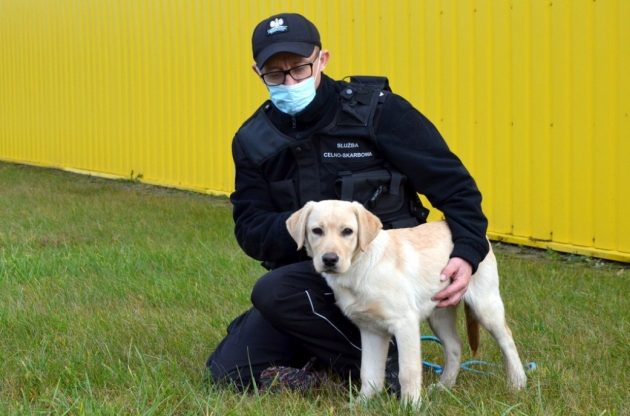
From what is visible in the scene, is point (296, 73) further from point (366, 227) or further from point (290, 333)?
point (290, 333)

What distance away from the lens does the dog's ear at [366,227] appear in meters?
3.90

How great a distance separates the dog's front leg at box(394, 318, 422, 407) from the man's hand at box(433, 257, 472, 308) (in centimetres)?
23

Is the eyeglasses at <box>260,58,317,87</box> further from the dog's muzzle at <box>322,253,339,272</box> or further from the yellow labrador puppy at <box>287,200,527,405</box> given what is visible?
the dog's muzzle at <box>322,253,339,272</box>

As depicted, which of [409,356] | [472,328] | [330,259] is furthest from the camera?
[472,328]

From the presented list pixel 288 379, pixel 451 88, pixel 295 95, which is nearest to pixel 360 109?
pixel 295 95

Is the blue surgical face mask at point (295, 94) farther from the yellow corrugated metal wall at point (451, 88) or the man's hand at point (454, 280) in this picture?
the yellow corrugated metal wall at point (451, 88)

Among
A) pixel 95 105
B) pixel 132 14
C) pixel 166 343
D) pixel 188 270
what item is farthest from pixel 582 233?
pixel 95 105

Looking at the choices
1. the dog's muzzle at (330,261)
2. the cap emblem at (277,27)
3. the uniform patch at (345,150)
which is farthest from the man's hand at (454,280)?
the cap emblem at (277,27)

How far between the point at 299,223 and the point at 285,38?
813 millimetres

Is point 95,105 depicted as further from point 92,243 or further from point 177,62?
point 92,243

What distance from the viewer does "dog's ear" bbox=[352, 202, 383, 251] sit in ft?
12.8

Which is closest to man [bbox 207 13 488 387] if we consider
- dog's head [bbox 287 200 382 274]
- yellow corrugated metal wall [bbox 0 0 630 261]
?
dog's head [bbox 287 200 382 274]

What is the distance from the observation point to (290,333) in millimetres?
4449

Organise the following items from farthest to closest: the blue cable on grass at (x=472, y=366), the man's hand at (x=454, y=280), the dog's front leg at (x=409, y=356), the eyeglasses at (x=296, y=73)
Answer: the blue cable on grass at (x=472, y=366), the eyeglasses at (x=296, y=73), the man's hand at (x=454, y=280), the dog's front leg at (x=409, y=356)
